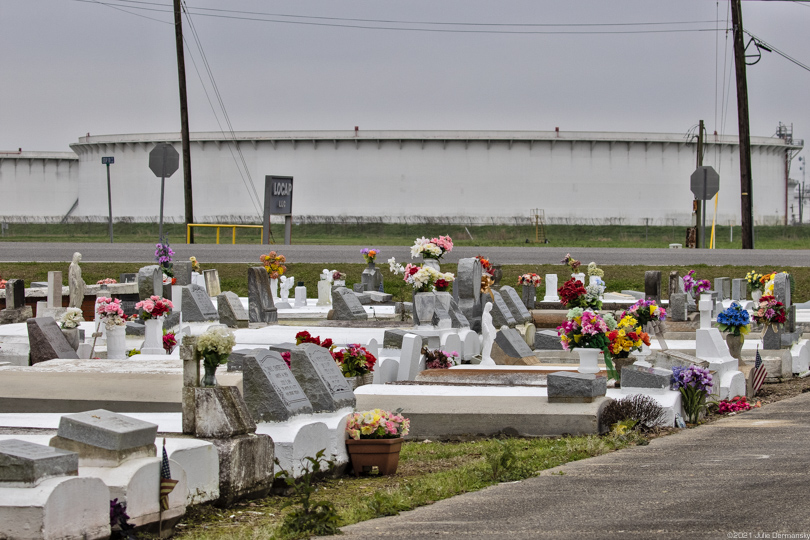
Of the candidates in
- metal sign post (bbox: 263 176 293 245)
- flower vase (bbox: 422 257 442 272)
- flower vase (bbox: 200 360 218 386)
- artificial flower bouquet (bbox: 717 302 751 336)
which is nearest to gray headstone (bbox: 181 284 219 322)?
flower vase (bbox: 422 257 442 272)

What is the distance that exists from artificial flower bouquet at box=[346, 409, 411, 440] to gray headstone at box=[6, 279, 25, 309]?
12526 millimetres

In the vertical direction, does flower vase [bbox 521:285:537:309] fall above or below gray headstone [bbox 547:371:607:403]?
above

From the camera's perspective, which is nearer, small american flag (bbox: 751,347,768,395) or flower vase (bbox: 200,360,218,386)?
flower vase (bbox: 200,360,218,386)

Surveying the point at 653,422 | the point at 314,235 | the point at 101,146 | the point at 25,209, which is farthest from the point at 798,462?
the point at 25,209

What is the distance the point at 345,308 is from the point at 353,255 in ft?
38.7

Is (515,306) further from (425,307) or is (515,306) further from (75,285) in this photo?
(75,285)

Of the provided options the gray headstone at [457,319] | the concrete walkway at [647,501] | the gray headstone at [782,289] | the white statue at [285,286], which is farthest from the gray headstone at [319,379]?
the white statue at [285,286]

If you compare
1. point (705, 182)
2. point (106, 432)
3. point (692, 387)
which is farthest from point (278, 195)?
point (106, 432)

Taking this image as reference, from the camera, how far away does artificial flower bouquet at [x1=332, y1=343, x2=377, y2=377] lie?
12227 mm

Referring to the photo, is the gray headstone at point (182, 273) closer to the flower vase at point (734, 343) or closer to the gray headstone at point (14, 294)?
the gray headstone at point (14, 294)

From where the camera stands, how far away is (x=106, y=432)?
6285mm

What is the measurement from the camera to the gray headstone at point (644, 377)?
11.6 metres

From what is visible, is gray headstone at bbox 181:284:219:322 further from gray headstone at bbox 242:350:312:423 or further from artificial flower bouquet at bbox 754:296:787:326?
gray headstone at bbox 242:350:312:423

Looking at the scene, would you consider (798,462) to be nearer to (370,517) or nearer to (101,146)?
(370,517)
